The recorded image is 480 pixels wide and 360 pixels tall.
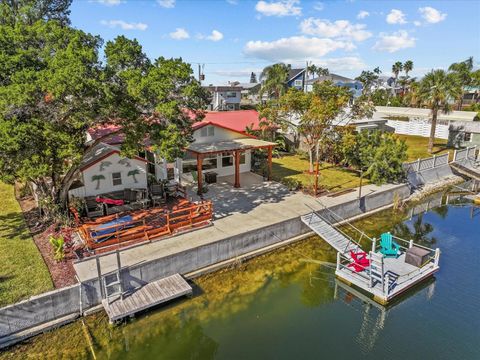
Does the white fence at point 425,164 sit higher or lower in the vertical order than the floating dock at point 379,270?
higher

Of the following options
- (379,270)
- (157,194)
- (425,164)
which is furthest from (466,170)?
(157,194)

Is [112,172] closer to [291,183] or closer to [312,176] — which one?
[291,183]

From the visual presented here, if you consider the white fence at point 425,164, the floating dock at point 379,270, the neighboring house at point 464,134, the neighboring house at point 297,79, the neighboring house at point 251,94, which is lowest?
the floating dock at point 379,270

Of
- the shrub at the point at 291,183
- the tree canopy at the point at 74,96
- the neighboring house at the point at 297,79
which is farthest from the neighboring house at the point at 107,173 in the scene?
the neighboring house at the point at 297,79

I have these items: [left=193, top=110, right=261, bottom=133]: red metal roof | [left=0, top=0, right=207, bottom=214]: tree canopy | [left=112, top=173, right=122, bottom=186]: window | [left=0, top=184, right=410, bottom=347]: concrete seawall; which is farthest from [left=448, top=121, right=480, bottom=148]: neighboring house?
[left=112, top=173, right=122, bottom=186]: window

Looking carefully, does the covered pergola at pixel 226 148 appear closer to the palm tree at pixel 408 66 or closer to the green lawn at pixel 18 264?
the green lawn at pixel 18 264

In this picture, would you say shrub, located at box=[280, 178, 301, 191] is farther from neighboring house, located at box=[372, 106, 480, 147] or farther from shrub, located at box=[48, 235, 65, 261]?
neighboring house, located at box=[372, 106, 480, 147]
